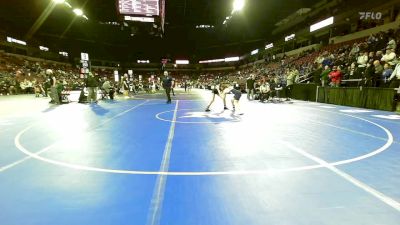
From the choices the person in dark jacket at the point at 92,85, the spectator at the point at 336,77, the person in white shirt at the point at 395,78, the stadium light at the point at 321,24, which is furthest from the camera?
the stadium light at the point at 321,24

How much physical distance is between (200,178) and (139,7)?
12.9 m

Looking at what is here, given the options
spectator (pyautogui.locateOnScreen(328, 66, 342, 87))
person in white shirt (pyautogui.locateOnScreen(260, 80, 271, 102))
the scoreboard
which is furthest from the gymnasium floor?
person in white shirt (pyautogui.locateOnScreen(260, 80, 271, 102))

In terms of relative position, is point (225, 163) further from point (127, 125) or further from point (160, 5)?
point (160, 5)

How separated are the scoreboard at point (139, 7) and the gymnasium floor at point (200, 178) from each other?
9.36 metres

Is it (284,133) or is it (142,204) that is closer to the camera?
(142,204)

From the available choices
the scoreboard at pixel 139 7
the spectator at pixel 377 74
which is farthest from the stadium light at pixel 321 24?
the scoreboard at pixel 139 7

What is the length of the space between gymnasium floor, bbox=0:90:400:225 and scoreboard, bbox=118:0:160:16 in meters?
9.36

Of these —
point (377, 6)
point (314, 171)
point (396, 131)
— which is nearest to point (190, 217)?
point (314, 171)

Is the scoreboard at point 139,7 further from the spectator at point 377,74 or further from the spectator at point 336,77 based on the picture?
the spectator at point 377,74

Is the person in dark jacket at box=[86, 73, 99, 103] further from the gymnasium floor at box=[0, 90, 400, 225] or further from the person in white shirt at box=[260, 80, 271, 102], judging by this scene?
the person in white shirt at box=[260, 80, 271, 102]

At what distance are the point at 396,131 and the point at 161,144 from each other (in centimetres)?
634

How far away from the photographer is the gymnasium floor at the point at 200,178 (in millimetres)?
2857

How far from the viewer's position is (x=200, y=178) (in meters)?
3.93

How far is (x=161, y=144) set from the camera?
6.04 meters
